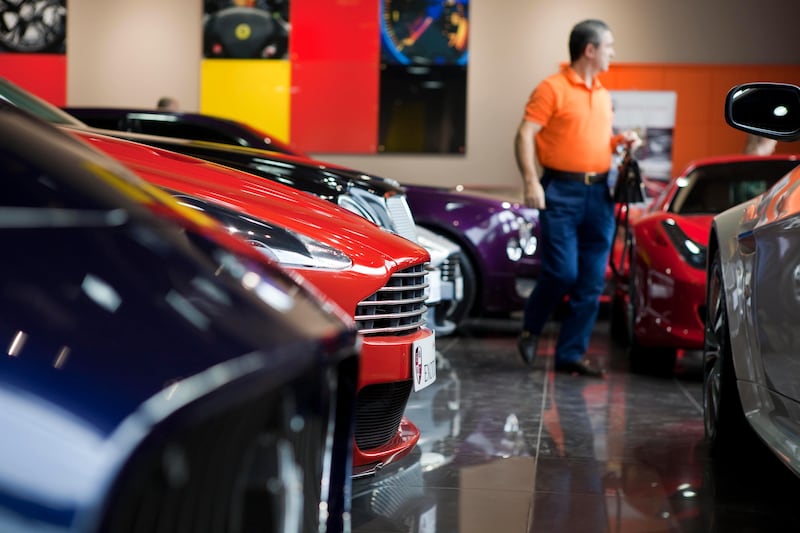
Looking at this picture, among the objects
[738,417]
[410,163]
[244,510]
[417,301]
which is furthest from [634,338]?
[410,163]

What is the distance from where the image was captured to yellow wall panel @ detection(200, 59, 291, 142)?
1358 cm

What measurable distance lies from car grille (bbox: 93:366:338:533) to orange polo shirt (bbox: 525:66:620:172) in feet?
15.1

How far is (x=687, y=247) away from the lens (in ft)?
18.4

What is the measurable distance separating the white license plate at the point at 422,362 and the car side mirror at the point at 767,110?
3.20 feet

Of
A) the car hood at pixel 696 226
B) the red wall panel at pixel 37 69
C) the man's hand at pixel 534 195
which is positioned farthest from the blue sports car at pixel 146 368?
the red wall panel at pixel 37 69

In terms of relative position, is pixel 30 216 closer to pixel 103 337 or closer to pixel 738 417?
pixel 103 337

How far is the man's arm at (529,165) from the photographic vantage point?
565 centimetres

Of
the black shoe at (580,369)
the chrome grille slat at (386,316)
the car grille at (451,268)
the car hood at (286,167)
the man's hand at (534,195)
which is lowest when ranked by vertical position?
the black shoe at (580,369)

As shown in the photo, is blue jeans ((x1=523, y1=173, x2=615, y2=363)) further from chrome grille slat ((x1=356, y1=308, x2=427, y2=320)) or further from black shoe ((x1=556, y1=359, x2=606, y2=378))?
chrome grille slat ((x1=356, y1=308, x2=427, y2=320))

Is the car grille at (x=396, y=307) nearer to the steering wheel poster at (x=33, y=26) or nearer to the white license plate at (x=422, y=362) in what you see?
the white license plate at (x=422, y=362)

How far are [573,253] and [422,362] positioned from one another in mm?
2849

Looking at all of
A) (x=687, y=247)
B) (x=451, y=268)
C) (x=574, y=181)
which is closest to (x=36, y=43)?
(x=451, y=268)

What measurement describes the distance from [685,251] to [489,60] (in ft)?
26.8

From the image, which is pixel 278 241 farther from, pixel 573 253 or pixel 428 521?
pixel 573 253
